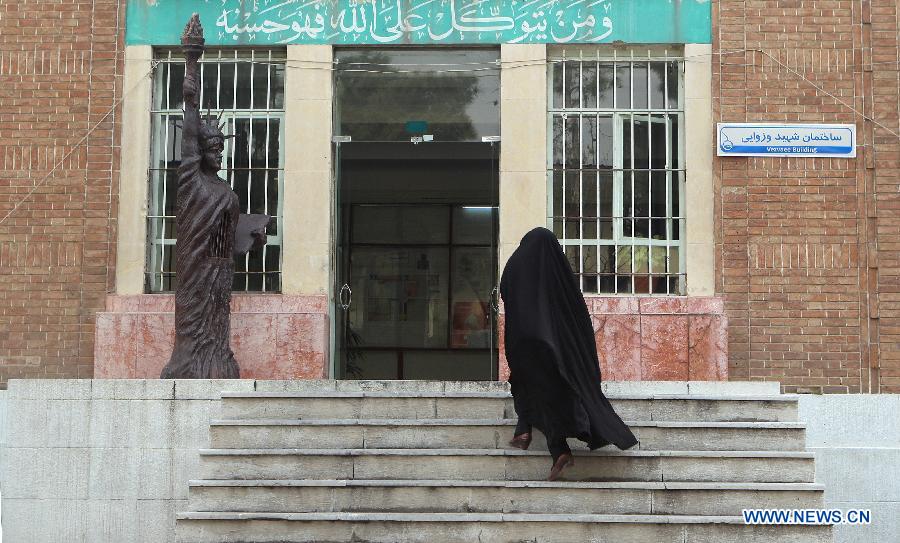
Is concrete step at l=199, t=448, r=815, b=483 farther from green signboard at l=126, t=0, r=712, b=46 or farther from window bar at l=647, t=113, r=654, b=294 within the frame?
green signboard at l=126, t=0, r=712, b=46

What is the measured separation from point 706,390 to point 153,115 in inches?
221

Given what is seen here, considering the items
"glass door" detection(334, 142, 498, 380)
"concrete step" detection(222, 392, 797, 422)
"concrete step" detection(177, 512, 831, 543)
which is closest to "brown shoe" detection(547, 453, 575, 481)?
"concrete step" detection(177, 512, 831, 543)

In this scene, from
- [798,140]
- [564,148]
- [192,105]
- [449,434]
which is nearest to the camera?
[449,434]

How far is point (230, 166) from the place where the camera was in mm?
10461

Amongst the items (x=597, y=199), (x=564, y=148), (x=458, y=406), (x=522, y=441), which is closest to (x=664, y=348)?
(x=597, y=199)

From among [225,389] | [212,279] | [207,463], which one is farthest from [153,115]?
[207,463]

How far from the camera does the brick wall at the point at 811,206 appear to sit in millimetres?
9828

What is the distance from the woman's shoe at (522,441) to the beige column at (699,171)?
3.36 m

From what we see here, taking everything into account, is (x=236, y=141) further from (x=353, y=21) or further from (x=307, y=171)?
(x=353, y=21)

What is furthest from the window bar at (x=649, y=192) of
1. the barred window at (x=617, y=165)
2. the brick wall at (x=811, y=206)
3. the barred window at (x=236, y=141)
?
the barred window at (x=236, y=141)

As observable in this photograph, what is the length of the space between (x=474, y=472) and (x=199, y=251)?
299cm

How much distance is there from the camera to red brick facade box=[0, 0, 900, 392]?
9.85 metres

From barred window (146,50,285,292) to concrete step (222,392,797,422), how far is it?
2658mm

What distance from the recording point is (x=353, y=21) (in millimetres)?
10414
